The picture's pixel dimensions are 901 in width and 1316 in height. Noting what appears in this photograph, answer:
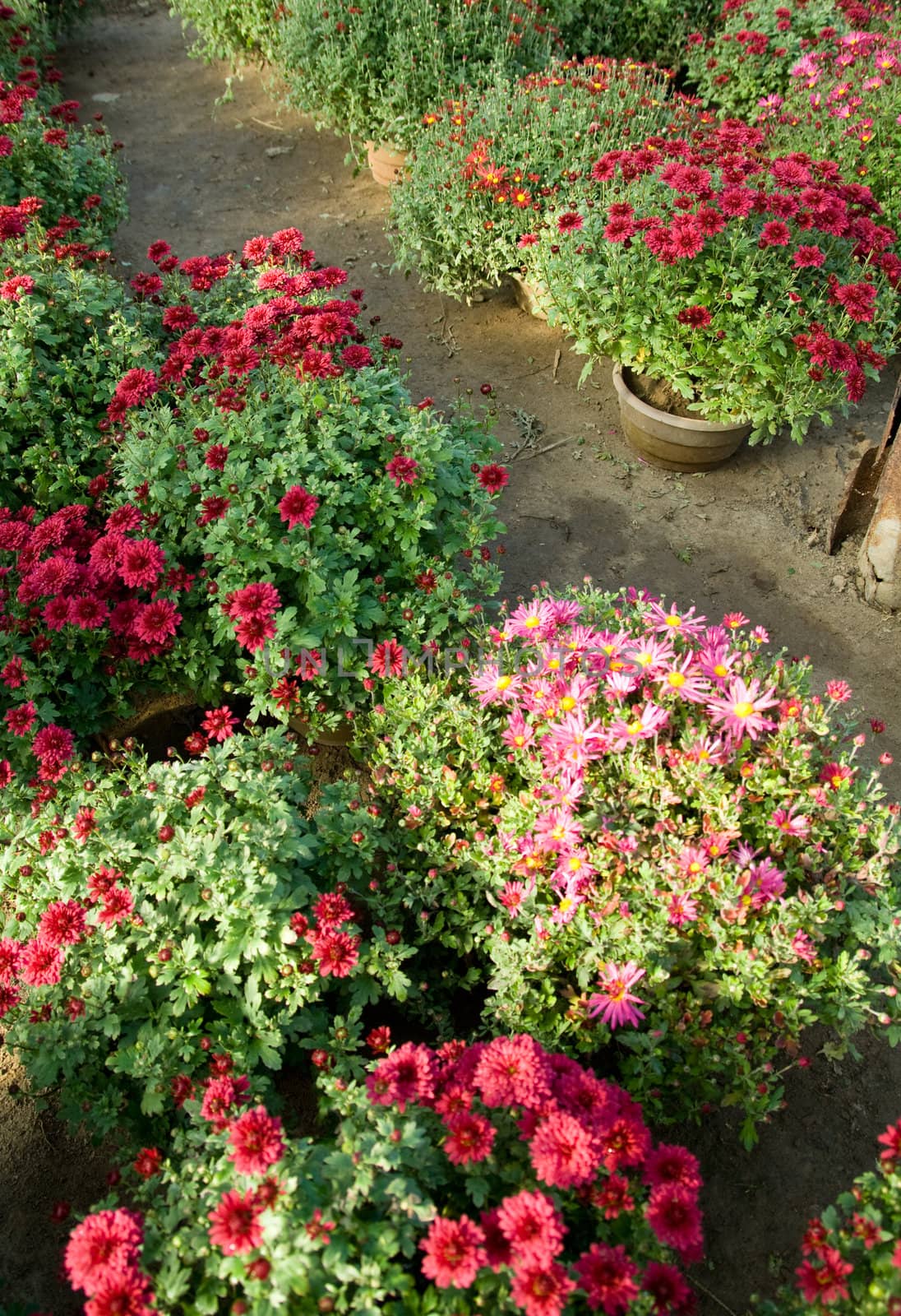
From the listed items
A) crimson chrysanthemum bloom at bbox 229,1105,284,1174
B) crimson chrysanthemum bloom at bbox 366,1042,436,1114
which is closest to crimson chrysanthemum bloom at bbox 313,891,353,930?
crimson chrysanthemum bloom at bbox 366,1042,436,1114

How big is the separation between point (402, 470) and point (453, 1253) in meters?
1.99

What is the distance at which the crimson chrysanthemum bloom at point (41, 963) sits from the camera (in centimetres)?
199

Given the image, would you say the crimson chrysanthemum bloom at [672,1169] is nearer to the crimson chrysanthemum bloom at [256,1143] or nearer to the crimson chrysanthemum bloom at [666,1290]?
the crimson chrysanthemum bloom at [666,1290]

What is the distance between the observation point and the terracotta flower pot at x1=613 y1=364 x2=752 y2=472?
13.5 ft

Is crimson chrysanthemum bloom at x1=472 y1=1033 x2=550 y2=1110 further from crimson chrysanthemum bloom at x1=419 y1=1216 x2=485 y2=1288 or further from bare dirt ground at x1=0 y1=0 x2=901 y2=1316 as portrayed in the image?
bare dirt ground at x1=0 y1=0 x2=901 y2=1316

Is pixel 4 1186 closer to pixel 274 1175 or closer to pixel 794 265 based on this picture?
pixel 274 1175

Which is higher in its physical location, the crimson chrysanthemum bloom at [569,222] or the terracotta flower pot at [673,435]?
the crimson chrysanthemum bloom at [569,222]

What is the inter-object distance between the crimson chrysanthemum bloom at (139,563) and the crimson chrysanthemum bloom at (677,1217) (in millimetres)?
1943

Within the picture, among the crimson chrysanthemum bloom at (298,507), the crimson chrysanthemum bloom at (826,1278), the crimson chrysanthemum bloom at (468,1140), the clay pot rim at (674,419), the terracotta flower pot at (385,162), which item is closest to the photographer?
the crimson chrysanthemum bloom at (826,1278)

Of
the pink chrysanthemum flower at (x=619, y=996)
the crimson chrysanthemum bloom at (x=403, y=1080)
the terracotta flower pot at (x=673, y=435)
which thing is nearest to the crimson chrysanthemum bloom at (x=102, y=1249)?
the crimson chrysanthemum bloom at (x=403, y=1080)

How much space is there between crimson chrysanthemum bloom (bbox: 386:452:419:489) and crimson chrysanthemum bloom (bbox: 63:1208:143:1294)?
1.96 metres

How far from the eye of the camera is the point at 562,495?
4.34m

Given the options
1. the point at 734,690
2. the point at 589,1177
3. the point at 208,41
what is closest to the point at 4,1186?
the point at 589,1177

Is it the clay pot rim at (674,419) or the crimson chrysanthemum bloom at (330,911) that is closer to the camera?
the crimson chrysanthemum bloom at (330,911)
